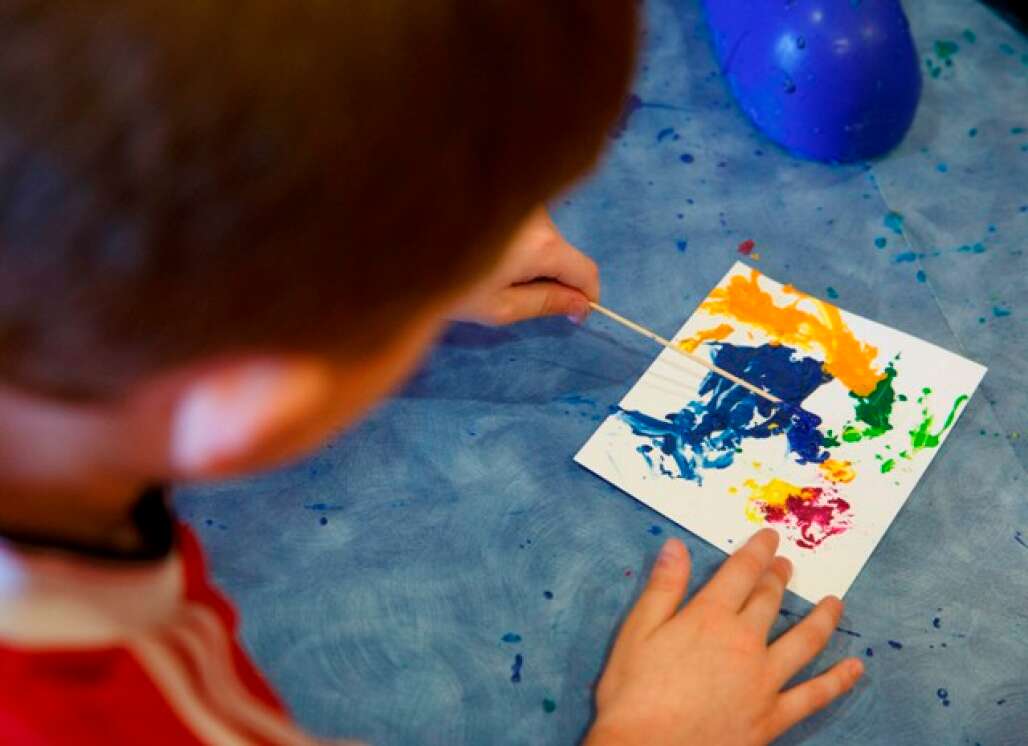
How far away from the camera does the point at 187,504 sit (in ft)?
2.61

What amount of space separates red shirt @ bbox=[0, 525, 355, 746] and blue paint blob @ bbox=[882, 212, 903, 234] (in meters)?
0.74

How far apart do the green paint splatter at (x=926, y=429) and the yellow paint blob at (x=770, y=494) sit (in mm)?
97

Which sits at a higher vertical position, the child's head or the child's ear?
the child's head

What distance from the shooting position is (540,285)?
88 cm

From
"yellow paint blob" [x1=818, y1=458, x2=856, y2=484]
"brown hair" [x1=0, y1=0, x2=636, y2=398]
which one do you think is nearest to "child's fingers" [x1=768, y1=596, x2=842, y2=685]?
"yellow paint blob" [x1=818, y1=458, x2=856, y2=484]

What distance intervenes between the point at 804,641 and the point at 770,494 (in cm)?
13

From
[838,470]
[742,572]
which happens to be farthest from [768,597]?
[838,470]

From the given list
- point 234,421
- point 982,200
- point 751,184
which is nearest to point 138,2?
point 234,421

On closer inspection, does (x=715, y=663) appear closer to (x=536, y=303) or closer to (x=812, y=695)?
A: (x=812, y=695)

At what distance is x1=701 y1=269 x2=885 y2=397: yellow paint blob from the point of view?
0.89 meters

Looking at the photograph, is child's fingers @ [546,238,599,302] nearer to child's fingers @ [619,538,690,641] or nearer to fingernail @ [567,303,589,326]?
fingernail @ [567,303,589,326]

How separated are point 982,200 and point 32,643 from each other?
932mm

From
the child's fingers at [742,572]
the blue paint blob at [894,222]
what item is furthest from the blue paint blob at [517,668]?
the blue paint blob at [894,222]

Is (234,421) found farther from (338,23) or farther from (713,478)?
(713,478)
